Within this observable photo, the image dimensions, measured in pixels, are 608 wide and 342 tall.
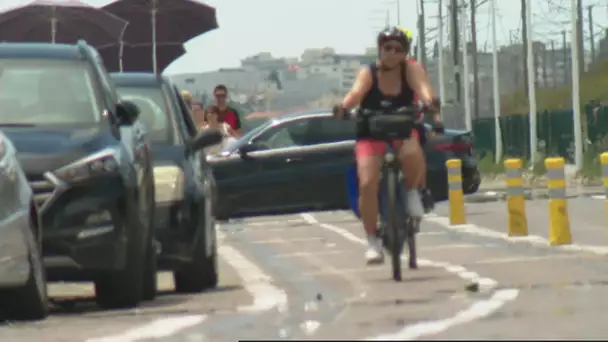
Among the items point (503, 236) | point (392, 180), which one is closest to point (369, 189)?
point (392, 180)

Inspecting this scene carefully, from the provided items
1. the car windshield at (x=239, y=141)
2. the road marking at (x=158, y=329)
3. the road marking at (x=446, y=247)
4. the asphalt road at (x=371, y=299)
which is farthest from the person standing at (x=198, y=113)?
the road marking at (x=158, y=329)

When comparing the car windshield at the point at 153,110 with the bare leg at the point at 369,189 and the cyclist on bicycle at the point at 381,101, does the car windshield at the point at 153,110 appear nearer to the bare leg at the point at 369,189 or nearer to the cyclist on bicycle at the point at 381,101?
the cyclist on bicycle at the point at 381,101

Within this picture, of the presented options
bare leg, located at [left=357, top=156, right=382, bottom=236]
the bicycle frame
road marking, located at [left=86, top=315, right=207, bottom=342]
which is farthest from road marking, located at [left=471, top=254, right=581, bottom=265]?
road marking, located at [left=86, top=315, right=207, bottom=342]

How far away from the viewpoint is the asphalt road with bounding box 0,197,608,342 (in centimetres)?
932

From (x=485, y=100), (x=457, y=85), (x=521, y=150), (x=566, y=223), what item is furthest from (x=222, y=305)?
(x=485, y=100)

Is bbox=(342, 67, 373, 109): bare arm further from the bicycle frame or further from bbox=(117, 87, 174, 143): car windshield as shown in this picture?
bbox=(117, 87, 174, 143): car windshield

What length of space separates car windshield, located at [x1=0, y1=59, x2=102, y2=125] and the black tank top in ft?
6.75

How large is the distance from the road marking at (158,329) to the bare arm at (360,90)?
10.9 feet

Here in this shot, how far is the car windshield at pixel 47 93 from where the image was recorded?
12469mm

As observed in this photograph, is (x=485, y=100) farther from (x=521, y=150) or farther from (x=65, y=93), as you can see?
(x=65, y=93)

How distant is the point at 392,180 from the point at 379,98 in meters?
0.58

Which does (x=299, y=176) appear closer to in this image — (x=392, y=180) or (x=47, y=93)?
(x=392, y=180)

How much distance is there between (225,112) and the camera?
26.6m

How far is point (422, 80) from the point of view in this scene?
548 inches
